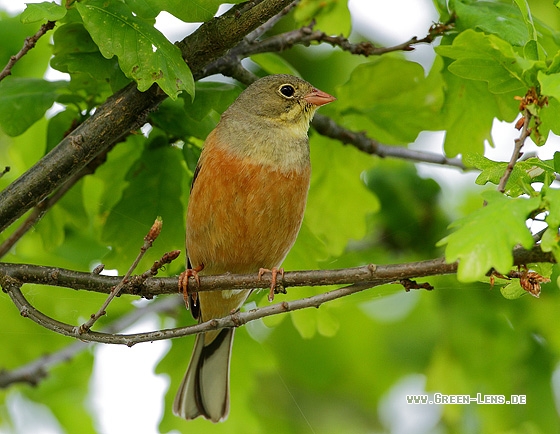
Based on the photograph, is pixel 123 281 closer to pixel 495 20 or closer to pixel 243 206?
pixel 243 206

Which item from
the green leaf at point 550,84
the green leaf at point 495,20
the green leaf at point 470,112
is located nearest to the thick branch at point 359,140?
the green leaf at point 470,112

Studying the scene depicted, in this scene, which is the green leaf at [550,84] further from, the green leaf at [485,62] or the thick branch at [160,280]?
the thick branch at [160,280]

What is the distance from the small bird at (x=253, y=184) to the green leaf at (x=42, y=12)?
158 centimetres

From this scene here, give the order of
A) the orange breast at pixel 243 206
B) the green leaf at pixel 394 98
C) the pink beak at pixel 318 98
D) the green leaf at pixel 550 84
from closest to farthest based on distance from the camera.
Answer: the green leaf at pixel 550 84 → the orange breast at pixel 243 206 → the pink beak at pixel 318 98 → the green leaf at pixel 394 98

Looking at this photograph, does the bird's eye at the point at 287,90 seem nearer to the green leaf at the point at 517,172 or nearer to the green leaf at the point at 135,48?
the green leaf at the point at 135,48

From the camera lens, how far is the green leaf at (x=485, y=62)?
350 cm

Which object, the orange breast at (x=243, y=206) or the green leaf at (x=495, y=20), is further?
the orange breast at (x=243, y=206)

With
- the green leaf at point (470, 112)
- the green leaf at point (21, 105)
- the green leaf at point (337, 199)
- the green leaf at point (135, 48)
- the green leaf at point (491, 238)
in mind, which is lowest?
the green leaf at point (491, 238)

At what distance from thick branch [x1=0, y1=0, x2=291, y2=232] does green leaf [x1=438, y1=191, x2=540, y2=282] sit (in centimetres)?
172

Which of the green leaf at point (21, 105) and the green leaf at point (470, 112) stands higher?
the green leaf at point (470, 112)

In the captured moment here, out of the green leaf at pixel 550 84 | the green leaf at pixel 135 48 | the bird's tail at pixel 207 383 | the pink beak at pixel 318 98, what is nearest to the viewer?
the green leaf at pixel 550 84

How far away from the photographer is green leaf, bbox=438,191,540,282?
281cm

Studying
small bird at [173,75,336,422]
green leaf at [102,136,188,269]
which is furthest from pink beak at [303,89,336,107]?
green leaf at [102,136,188,269]

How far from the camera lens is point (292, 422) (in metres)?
8.35
